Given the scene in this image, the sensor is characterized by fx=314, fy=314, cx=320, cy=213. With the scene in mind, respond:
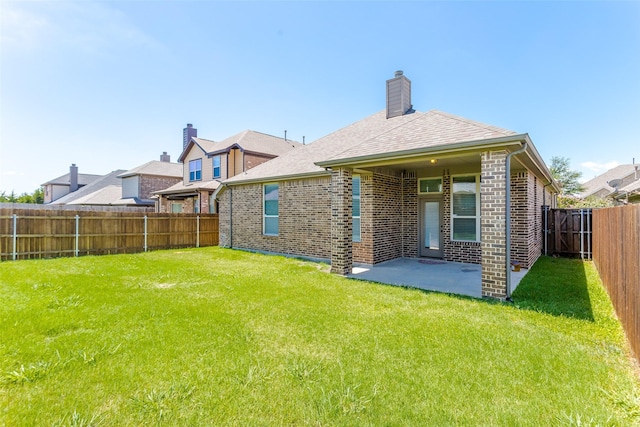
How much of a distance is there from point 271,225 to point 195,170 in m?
12.1

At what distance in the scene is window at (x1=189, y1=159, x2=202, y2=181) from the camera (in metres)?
21.7

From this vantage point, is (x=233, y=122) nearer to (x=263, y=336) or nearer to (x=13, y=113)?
(x=13, y=113)

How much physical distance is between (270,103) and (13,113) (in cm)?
934

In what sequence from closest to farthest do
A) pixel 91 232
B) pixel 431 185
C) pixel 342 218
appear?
pixel 342 218 < pixel 431 185 < pixel 91 232

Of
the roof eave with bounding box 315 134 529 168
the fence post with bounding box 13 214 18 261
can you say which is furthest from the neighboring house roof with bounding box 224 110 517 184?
the fence post with bounding box 13 214 18 261

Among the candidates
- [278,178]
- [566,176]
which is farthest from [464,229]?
[566,176]

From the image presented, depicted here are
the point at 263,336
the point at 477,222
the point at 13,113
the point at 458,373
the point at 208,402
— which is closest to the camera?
the point at 208,402

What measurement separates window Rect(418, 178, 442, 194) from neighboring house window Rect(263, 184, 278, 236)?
5.52 meters

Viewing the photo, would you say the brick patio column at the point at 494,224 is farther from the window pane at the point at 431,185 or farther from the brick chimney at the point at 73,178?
the brick chimney at the point at 73,178

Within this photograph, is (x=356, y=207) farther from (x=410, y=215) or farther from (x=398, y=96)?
(x=398, y=96)

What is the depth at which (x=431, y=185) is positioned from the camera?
34.0 ft

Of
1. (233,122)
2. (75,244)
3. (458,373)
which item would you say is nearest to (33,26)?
(75,244)

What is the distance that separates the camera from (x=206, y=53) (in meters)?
10.8

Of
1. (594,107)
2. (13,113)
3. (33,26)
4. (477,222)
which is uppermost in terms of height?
(594,107)
